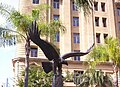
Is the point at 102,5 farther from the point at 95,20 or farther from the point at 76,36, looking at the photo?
the point at 76,36

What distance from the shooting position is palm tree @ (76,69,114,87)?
107 feet

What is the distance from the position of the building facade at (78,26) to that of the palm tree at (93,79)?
2.58 m

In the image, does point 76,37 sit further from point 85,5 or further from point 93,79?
point 85,5

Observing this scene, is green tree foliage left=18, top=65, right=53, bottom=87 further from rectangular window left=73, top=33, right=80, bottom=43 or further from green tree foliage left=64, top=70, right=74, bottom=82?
rectangular window left=73, top=33, right=80, bottom=43

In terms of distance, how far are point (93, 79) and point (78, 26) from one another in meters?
8.86

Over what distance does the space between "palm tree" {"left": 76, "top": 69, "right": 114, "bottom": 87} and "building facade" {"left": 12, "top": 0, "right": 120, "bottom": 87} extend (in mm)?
2582

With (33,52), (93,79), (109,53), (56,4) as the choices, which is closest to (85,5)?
(109,53)

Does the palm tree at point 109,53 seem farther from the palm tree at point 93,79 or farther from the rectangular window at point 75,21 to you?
the rectangular window at point 75,21

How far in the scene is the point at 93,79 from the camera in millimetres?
32812

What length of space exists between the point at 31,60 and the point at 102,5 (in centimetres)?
1281

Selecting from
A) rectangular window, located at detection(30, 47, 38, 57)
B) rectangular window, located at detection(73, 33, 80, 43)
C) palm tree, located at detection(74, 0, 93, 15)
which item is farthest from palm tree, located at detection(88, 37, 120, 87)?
palm tree, located at detection(74, 0, 93, 15)

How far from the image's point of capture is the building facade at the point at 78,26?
120 ft

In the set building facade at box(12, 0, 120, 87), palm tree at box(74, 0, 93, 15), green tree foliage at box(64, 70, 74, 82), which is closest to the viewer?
palm tree at box(74, 0, 93, 15)

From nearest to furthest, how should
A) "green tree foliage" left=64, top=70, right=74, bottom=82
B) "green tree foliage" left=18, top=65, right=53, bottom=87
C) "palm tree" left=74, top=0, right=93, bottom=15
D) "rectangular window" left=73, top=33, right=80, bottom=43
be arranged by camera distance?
"palm tree" left=74, top=0, right=93, bottom=15 → "green tree foliage" left=18, top=65, right=53, bottom=87 → "green tree foliage" left=64, top=70, right=74, bottom=82 → "rectangular window" left=73, top=33, right=80, bottom=43
